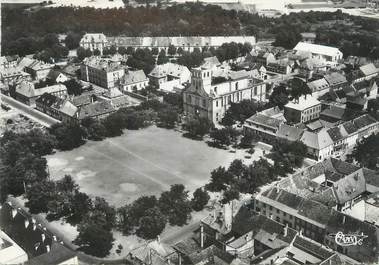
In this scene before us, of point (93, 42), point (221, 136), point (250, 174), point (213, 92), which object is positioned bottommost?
point (221, 136)

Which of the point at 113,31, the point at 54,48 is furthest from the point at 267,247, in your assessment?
the point at 113,31

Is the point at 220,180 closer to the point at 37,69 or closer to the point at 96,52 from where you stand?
the point at 37,69

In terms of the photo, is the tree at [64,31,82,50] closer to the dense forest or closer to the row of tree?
the dense forest

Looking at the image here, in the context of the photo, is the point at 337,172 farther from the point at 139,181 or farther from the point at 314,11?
the point at 314,11

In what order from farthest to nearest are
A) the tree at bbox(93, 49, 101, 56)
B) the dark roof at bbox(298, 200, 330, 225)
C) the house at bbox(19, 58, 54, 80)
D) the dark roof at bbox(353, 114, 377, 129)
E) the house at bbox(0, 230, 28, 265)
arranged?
the tree at bbox(93, 49, 101, 56), the house at bbox(19, 58, 54, 80), the dark roof at bbox(353, 114, 377, 129), the dark roof at bbox(298, 200, 330, 225), the house at bbox(0, 230, 28, 265)

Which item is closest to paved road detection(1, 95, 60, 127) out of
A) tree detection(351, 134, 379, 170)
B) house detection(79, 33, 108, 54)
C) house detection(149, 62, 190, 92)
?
house detection(149, 62, 190, 92)

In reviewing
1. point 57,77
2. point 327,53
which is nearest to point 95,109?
point 57,77

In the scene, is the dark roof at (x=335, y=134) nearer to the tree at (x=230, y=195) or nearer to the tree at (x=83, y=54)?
the tree at (x=230, y=195)
